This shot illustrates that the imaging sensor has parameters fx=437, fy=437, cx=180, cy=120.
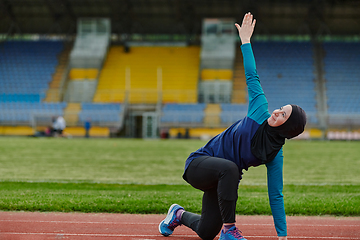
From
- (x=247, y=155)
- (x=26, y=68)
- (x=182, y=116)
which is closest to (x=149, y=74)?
(x=182, y=116)

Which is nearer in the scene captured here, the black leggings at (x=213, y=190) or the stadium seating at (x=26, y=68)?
the black leggings at (x=213, y=190)

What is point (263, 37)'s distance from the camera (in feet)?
144

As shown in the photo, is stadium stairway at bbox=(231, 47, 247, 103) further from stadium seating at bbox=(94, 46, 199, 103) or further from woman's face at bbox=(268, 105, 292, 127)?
woman's face at bbox=(268, 105, 292, 127)

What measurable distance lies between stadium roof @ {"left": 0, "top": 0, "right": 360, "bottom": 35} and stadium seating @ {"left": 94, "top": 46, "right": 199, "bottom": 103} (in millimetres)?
2787

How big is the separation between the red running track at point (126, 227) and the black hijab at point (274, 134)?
1.66m

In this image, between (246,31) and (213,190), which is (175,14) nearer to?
(246,31)

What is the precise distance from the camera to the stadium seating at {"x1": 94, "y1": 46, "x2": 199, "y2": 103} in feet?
122

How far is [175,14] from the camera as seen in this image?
43.1m

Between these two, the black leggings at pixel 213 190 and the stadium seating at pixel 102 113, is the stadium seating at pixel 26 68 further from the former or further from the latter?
the black leggings at pixel 213 190

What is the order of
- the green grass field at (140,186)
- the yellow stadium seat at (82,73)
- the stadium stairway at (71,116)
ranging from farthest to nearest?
the yellow stadium seat at (82,73) → the stadium stairway at (71,116) → the green grass field at (140,186)

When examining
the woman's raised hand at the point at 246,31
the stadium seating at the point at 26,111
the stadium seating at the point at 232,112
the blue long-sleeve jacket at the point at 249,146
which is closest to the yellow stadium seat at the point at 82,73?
the stadium seating at the point at 26,111

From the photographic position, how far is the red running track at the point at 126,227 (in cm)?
531

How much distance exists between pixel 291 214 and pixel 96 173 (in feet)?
20.7

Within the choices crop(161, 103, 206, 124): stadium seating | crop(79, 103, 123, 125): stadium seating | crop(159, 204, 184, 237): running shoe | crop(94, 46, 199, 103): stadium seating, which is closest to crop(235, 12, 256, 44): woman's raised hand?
crop(159, 204, 184, 237): running shoe
